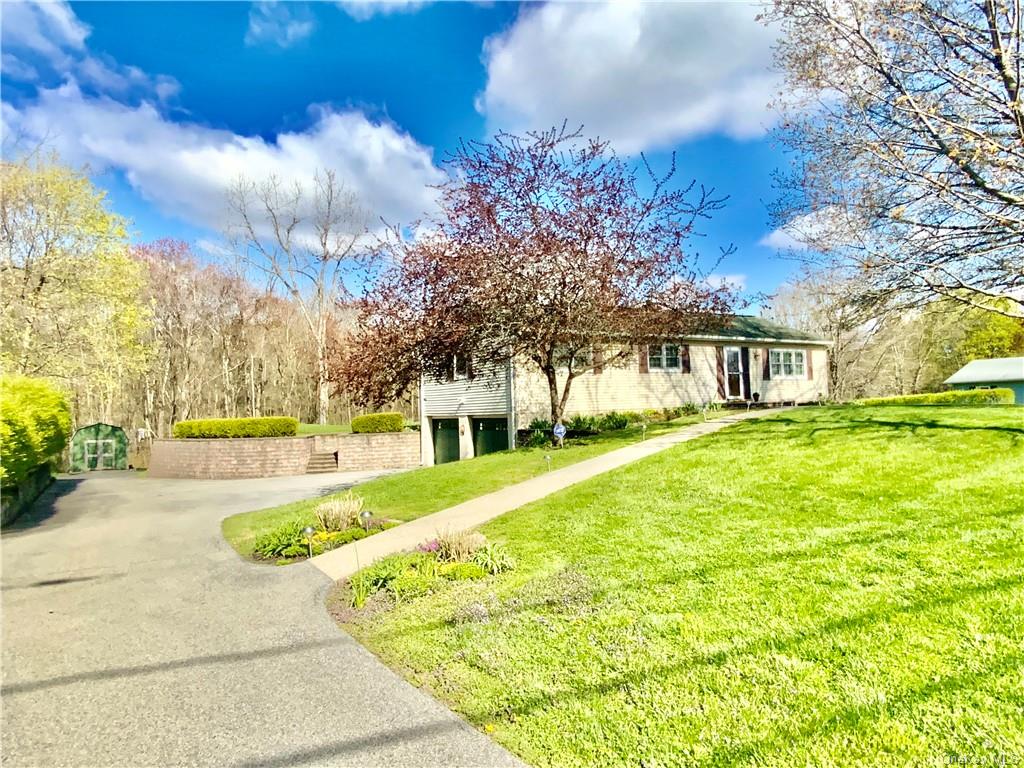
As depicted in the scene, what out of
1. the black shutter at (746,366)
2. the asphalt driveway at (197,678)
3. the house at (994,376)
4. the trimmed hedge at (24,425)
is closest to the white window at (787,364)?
the black shutter at (746,366)

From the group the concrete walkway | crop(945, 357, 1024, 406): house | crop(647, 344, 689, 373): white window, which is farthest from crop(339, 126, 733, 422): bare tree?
crop(945, 357, 1024, 406): house

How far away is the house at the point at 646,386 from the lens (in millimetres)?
Result: 18500

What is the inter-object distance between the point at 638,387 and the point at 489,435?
5.61m

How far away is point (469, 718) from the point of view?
3.11m

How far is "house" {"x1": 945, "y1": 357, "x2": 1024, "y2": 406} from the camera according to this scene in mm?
32844

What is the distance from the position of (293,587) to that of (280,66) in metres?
9.91

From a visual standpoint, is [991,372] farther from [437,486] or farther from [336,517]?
[336,517]

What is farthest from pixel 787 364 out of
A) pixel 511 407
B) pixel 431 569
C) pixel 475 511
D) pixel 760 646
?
pixel 760 646

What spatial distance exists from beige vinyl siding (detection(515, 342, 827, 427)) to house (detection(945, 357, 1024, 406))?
1974 centimetres

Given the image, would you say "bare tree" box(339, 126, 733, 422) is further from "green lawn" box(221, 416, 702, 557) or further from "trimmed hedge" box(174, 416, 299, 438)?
"trimmed hedge" box(174, 416, 299, 438)

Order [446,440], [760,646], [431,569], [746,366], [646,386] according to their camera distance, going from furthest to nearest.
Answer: [446,440], [746,366], [646,386], [431,569], [760,646]

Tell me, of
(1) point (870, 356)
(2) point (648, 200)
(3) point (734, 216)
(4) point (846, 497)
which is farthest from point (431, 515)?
(1) point (870, 356)

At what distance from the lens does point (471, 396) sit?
20.4 m

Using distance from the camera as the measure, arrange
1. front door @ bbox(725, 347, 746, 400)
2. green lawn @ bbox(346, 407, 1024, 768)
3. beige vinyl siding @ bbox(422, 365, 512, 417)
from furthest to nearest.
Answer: front door @ bbox(725, 347, 746, 400), beige vinyl siding @ bbox(422, 365, 512, 417), green lawn @ bbox(346, 407, 1024, 768)
